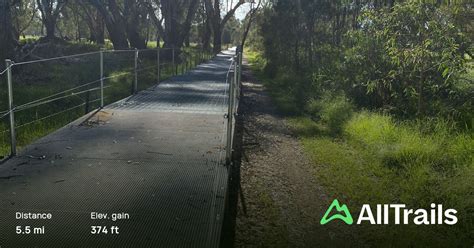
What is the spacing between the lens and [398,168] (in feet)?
19.8

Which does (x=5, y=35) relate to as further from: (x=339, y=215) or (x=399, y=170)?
(x=339, y=215)

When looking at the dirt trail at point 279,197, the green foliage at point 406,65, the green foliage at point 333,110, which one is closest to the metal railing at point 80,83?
the dirt trail at point 279,197

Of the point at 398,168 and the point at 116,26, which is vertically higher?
the point at 116,26

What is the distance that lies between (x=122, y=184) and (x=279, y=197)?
189cm

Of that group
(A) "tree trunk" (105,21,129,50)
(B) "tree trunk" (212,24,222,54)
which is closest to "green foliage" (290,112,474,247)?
(A) "tree trunk" (105,21,129,50)

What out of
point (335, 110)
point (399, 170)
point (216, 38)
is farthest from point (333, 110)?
point (216, 38)

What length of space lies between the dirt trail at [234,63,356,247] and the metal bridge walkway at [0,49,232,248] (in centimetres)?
48

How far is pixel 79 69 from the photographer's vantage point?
59.5 feet

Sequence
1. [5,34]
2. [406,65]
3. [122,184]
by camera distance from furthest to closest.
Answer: [5,34] < [406,65] < [122,184]

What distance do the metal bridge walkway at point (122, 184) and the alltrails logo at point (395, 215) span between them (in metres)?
1.30

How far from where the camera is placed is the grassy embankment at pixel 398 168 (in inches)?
170

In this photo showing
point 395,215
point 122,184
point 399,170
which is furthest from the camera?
point 399,170

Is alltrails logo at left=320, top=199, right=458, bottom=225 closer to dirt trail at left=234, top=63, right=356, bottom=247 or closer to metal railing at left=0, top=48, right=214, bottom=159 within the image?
dirt trail at left=234, top=63, right=356, bottom=247

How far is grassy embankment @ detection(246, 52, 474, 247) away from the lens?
14.1 ft
